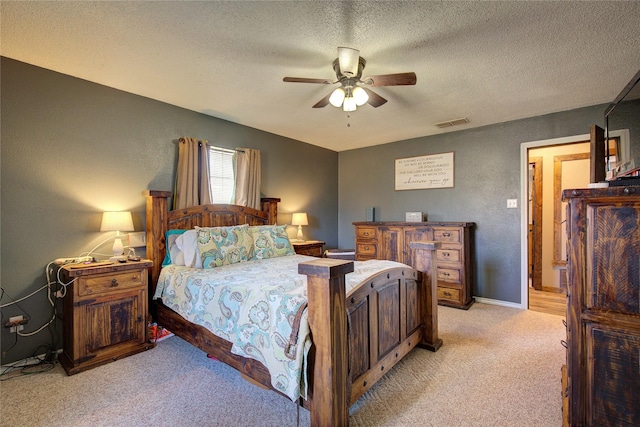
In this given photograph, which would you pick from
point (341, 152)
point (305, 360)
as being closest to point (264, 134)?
point (341, 152)

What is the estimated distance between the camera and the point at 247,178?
3.94 metres

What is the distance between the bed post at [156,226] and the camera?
9.59 ft

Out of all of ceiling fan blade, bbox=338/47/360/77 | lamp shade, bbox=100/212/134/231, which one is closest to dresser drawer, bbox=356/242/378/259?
ceiling fan blade, bbox=338/47/360/77

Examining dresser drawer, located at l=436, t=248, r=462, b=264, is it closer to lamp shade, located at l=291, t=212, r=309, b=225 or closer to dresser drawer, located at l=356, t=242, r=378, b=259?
dresser drawer, located at l=356, t=242, r=378, b=259

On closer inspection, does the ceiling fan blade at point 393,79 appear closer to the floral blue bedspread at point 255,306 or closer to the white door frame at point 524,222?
the floral blue bedspread at point 255,306

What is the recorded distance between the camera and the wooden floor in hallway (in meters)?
3.67

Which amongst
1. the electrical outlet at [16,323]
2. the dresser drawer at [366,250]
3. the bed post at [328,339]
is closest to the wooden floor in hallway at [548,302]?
the dresser drawer at [366,250]

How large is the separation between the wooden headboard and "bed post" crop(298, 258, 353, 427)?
213 centimetres

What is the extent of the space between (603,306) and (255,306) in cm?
180

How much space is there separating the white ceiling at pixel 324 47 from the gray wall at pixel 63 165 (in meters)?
0.20

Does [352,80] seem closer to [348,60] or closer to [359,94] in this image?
[359,94]

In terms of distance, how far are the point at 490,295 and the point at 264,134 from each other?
405 centimetres

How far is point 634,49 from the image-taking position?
2166 millimetres

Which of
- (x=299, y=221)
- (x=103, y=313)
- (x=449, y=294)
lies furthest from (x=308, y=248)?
(x=103, y=313)
